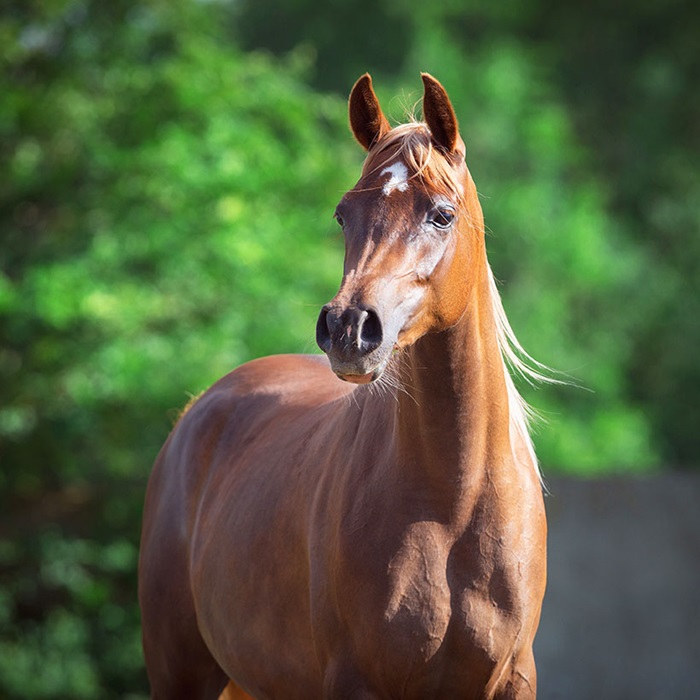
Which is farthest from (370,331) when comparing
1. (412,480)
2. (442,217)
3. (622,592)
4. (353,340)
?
(622,592)

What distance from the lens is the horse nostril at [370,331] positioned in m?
2.45

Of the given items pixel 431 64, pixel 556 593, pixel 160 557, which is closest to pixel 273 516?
pixel 160 557

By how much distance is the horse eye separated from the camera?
106 inches

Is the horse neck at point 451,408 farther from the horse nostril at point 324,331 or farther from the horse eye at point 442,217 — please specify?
the horse nostril at point 324,331

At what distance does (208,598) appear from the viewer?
3.75 m

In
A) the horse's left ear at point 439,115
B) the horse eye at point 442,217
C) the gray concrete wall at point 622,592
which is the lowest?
the gray concrete wall at point 622,592

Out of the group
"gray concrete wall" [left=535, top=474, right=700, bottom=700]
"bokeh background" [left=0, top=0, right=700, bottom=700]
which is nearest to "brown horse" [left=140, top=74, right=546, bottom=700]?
"bokeh background" [left=0, top=0, right=700, bottom=700]

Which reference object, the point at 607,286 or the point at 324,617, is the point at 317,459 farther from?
the point at 607,286

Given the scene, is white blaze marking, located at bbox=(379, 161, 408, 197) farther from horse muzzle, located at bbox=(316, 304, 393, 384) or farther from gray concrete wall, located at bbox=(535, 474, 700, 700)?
gray concrete wall, located at bbox=(535, 474, 700, 700)

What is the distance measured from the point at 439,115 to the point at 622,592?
618 centimetres

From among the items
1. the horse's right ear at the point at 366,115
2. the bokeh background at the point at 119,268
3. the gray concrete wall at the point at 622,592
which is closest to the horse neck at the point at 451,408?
the horse's right ear at the point at 366,115

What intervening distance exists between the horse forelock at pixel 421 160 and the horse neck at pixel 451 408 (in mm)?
252

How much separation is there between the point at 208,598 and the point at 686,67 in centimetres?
1886

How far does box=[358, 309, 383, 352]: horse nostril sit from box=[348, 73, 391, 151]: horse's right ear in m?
0.72
